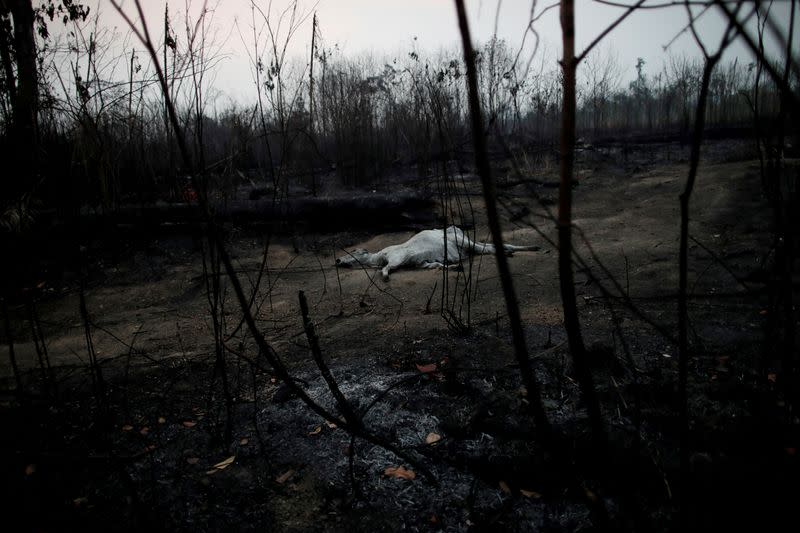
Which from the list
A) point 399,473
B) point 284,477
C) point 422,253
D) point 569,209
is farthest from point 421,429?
point 422,253

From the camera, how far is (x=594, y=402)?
782mm

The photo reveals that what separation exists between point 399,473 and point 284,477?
489 mm

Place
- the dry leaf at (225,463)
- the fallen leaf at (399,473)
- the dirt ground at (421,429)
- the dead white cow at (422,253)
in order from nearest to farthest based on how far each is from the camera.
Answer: the dirt ground at (421,429) < the fallen leaf at (399,473) < the dry leaf at (225,463) < the dead white cow at (422,253)

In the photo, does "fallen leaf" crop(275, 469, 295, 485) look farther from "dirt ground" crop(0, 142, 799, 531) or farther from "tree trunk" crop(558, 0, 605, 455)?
"tree trunk" crop(558, 0, 605, 455)

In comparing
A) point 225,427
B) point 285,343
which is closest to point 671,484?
point 225,427

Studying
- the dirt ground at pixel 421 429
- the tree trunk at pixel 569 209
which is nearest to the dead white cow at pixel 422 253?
the dirt ground at pixel 421 429

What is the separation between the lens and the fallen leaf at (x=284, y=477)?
176 centimetres

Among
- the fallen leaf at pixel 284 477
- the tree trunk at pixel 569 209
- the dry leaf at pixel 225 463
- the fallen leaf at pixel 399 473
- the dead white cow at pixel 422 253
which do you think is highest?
the tree trunk at pixel 569 209

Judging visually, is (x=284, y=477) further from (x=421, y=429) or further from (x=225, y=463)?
(x=421, y=429)

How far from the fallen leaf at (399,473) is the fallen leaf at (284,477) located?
1.32 feet

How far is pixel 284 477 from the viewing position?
70.1 inches

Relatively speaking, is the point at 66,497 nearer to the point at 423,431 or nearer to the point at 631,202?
the point at 423,431

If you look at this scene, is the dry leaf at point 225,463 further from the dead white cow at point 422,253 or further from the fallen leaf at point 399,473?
the dead white cow at point 422,253

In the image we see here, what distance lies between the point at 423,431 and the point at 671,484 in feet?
3.26
